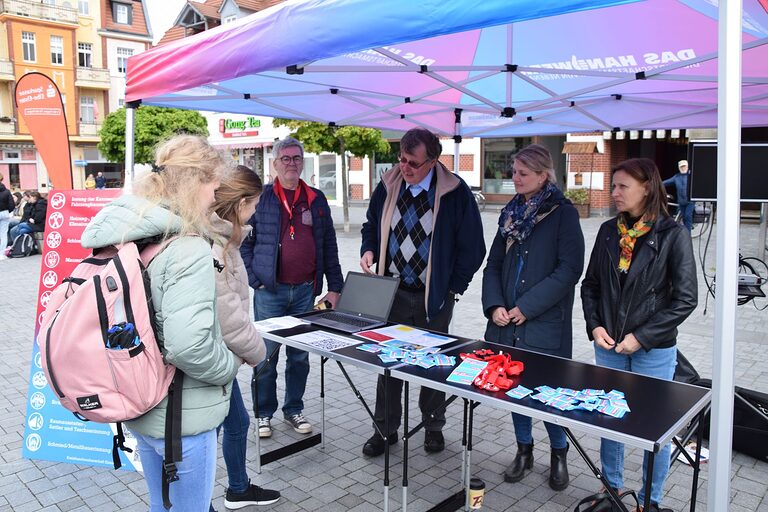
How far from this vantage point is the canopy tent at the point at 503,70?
1.77 meters

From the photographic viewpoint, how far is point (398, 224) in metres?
3.52

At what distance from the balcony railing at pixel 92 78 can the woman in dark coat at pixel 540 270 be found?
38863 mm

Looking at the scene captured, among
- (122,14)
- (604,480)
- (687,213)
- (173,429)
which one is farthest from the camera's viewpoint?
(122,14)

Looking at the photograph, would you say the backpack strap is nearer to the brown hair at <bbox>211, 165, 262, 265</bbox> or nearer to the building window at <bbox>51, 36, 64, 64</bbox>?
the brown hair at <bbox>211, 165, 262, 265</bbox>

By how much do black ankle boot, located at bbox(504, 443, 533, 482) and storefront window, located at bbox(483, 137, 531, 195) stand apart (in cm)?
1900

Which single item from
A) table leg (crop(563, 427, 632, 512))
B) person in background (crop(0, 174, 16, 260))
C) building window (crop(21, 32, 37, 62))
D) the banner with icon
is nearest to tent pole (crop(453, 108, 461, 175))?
the banner with icon

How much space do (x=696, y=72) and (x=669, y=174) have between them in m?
20.3

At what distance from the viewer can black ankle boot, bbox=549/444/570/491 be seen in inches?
126

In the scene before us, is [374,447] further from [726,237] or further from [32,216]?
[32,216]

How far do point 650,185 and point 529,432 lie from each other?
4.92 ft

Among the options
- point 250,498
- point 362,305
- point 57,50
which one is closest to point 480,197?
point 362,305

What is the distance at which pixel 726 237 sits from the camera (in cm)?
170

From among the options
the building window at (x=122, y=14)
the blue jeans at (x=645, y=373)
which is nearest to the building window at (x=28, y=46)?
the building window at (x=122, y=14)

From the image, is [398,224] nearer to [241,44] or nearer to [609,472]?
[241,44]
